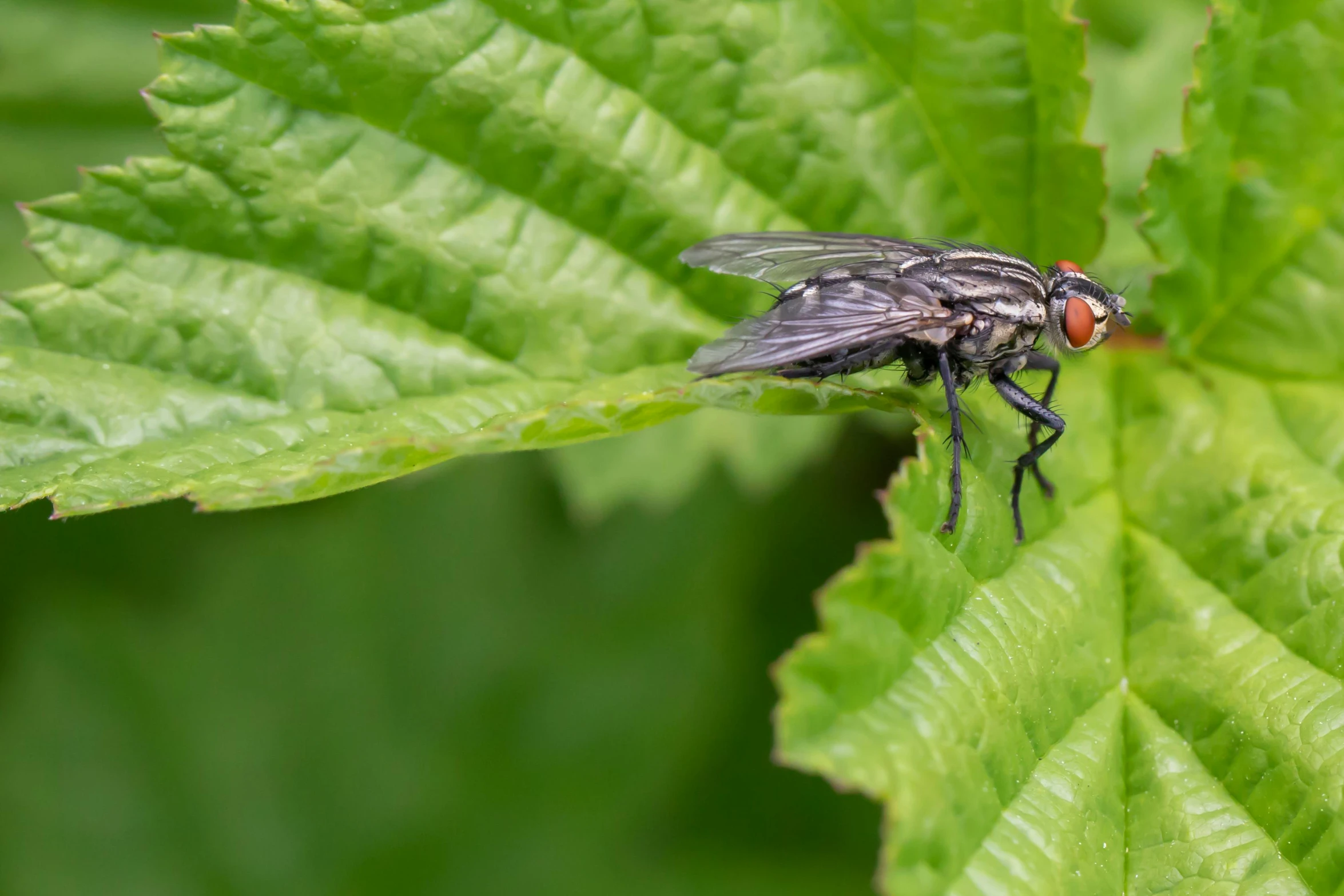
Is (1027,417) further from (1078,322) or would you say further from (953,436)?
(953,436)

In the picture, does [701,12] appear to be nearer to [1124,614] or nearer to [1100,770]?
[1124,614]

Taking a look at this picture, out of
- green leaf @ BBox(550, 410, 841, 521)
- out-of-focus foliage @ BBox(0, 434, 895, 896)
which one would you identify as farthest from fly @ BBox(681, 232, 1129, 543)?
out-of-focus foliage @ BBox(0, 434, 895, 896)

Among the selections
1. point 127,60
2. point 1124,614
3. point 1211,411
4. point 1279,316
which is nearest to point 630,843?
point 1124,614

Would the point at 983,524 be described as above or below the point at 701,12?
below

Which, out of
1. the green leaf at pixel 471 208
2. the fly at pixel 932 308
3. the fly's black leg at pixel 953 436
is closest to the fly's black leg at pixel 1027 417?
the fly at pixel 932 308

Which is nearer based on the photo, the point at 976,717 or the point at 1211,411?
the point at 976,717
